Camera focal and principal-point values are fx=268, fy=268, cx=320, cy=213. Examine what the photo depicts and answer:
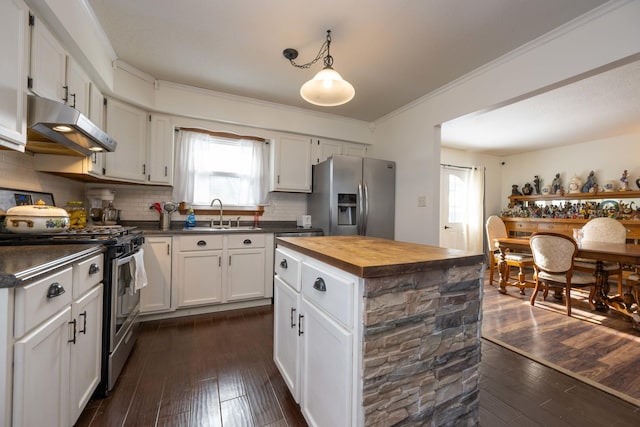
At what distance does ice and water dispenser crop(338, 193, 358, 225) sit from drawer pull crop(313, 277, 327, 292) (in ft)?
6.91

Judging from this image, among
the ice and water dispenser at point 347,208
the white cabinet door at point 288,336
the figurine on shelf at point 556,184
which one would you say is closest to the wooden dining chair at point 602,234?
the figurine on shelf at point 556,184

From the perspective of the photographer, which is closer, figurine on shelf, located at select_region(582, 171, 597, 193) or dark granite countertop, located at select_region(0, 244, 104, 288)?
dark granite countertop, located at select_region(0, 244, 104, 288)

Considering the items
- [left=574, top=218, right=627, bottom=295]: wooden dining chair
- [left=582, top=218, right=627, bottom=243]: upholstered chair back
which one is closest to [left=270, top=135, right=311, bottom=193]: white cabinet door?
[left=574, top=218, right=627, bottom=295]: wooden dining chair

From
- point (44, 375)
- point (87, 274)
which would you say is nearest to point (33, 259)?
point (87, 274)

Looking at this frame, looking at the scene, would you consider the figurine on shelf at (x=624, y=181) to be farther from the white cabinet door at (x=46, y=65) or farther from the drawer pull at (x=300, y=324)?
the white cabinet door at (x=46, y=65)

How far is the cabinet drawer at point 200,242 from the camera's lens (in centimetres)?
272

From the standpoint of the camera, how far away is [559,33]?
196 centimetres

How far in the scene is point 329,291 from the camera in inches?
44.2

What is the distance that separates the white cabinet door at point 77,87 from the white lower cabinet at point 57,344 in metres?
1.25

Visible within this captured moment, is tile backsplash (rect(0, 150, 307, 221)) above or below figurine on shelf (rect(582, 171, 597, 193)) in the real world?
below

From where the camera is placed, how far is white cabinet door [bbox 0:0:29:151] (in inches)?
49.3

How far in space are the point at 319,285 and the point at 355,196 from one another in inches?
89.5

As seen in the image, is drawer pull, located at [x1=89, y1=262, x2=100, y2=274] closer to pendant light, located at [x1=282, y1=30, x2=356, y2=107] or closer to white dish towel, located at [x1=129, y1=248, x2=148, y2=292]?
white dish towel, located at [x1=129, y1=248, x2=148, y2=292]

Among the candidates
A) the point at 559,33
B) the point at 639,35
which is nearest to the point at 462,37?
the point at 559,33
